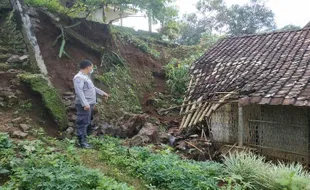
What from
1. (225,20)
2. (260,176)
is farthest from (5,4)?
(225,20)

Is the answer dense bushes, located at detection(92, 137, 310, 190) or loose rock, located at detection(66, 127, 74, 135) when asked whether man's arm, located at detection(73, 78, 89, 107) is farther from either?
loose rock, located at detection(66, 127, 74, 135)

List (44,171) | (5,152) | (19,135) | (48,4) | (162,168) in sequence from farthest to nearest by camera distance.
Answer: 1. (48,4)
2. (19,135)
3. (162,168)
4. (5,152)
5. (44,171)

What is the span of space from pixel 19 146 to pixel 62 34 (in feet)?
18.6

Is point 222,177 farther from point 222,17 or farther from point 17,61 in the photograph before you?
point 222,17

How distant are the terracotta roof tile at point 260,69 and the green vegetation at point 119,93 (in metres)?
2.09

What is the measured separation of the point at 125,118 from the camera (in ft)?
27.5

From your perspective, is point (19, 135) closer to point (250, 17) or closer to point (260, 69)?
point (260, 69)

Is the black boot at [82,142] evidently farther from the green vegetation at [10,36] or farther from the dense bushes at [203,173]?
the green vegetation at [10,36]

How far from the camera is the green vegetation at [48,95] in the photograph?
23.8 ft

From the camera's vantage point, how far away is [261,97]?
7.02 meters

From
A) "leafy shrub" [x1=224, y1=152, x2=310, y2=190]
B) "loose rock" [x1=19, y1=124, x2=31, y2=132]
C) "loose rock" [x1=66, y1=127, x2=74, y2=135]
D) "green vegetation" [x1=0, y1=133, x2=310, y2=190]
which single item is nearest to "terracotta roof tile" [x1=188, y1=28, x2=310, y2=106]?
"leafy shrub" [x1=224, y1=152, x2=310, y2=190]

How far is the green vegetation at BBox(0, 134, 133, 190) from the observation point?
3812 mm

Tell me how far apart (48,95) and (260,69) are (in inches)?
225

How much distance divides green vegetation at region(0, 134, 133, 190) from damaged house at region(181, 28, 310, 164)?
168 inches
